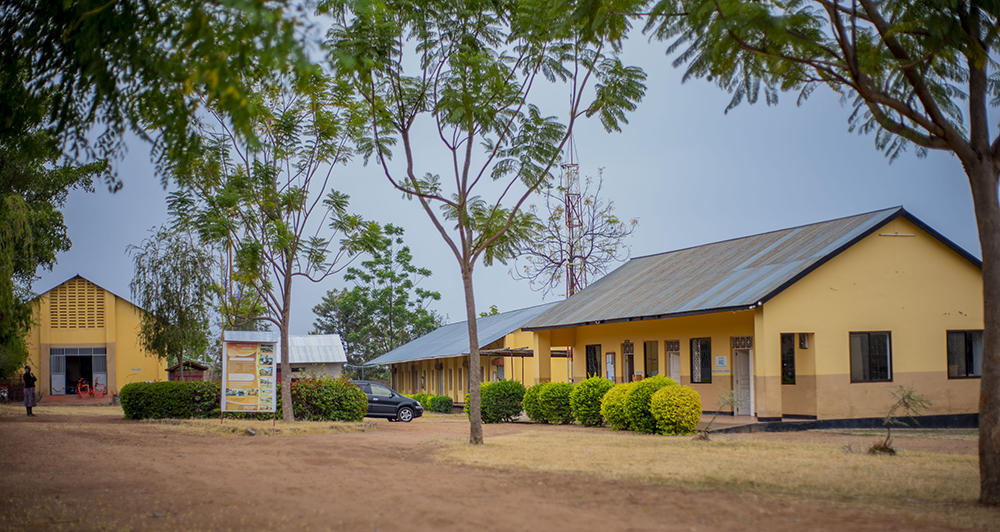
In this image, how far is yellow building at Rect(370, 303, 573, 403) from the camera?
3603 cm

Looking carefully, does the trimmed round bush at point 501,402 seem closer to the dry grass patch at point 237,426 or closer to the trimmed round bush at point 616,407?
the dry grass patch at point 237,426

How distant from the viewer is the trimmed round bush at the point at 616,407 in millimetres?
19938

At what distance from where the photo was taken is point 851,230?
71.3 ft

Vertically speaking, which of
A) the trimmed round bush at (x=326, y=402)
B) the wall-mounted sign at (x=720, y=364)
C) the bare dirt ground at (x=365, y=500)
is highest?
the wall-mounted sign at (x=720, y=364)

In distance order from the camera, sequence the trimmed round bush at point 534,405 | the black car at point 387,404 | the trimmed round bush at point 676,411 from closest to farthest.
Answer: the trimmed round bush at point 676,411 < the trimmed round bush at point 534,405 < the black car at point 387,404

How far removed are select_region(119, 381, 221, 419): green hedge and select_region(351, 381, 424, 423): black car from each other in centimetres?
625

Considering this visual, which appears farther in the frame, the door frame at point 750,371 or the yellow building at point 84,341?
the yellow building at point 84,341

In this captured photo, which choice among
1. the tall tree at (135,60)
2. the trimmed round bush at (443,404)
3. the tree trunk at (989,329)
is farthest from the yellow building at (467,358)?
the tall tree at (135,60)

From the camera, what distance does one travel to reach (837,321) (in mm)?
20688

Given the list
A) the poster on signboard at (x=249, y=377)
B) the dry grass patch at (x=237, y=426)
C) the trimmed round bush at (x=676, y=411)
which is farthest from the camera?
the poster on signboard at (x=249, y=377)

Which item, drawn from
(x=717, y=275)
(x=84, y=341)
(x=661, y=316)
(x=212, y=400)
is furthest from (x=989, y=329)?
(x=84, y=341)

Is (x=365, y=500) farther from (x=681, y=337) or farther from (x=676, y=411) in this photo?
(x=681, y=337)

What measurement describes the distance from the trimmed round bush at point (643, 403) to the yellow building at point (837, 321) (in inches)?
99.9

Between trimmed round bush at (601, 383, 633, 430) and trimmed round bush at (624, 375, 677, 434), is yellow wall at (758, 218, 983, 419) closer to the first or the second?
trimmed round bush at (624, 375, 677, 434)
